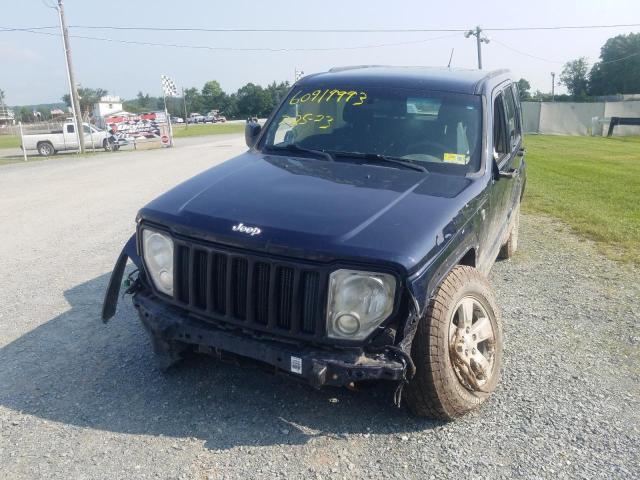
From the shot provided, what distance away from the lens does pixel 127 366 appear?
3686 mm

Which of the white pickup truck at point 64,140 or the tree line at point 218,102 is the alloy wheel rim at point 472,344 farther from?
the tree line at point 218,102

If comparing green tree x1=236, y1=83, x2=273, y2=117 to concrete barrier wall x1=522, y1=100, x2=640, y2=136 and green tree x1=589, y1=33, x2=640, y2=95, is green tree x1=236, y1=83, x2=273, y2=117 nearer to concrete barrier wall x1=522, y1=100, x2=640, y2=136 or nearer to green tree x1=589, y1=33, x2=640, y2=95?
concrete barrier wall x1=522, y1=100, x2=640, y2=136

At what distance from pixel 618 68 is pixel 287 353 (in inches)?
3970

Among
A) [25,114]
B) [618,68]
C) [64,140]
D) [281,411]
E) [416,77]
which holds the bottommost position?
[25,114]

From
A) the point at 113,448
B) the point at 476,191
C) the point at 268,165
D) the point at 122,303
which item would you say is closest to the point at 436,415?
the point at 476,191

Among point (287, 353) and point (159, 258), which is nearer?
point (287, 353)

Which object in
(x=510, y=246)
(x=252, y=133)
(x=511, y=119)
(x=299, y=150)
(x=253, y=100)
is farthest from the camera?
(x=253, y=100)

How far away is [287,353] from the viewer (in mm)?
2770

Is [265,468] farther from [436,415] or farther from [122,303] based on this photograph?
[122,303]

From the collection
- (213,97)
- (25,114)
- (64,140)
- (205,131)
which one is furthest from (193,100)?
(64,140)

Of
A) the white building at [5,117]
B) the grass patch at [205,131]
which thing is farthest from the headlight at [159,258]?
the white building at [5,117]

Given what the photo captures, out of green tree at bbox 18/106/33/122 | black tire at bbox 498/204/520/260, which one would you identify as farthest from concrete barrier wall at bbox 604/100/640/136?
green tree at bbox 18/106/33/122

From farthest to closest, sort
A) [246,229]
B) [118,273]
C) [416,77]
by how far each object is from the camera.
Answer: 1. [416,77]
2. [118,273]
3. [246,229]

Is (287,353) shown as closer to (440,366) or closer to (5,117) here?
(440,366)
